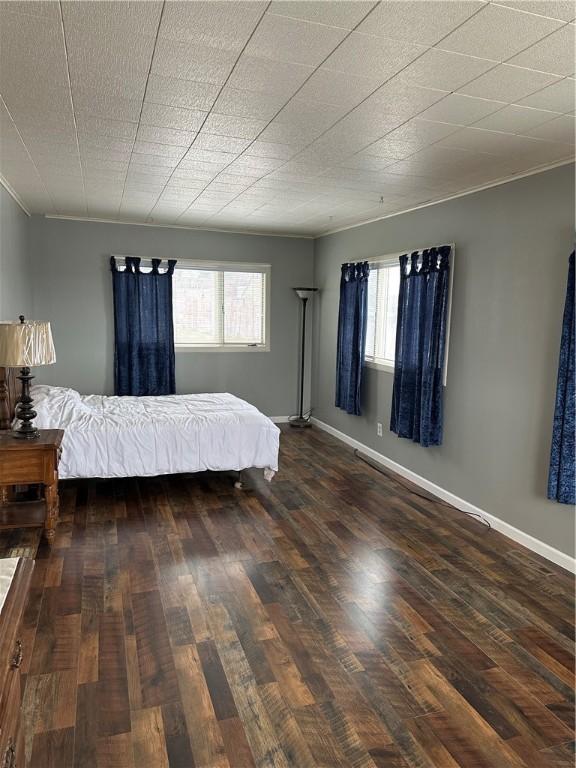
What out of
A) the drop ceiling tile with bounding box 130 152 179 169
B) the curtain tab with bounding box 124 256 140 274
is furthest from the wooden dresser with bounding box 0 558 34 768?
the curtain tab with bounding box 124 256 140 274

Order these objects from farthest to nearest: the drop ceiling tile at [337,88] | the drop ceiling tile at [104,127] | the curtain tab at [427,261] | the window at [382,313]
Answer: the window at [382,313] < the curtain tab at [427,261] < the drop ceiling tile at [104,127] < the drop ceiling tile at [337,88]

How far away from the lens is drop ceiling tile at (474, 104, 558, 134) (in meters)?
2.34

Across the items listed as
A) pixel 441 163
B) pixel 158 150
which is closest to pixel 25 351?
pixel 158 150

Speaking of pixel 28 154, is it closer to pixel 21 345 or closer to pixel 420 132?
pixel 21 345

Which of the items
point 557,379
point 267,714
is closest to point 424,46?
point 557,379

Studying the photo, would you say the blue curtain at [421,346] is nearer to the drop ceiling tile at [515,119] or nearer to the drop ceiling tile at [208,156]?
the drop ceiling tile at [515,119]

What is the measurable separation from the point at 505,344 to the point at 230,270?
374cm

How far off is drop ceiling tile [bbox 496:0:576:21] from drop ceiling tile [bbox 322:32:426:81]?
346 mm

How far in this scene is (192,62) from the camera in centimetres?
198

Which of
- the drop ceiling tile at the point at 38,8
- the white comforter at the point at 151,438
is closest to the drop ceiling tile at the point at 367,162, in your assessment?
the drop ceiling tile at the point at 38,8

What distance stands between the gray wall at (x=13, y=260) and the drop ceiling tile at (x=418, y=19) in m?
3.41

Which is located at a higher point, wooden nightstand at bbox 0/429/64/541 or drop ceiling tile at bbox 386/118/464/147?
drop ceiling tile at bbox 386/118/464/147

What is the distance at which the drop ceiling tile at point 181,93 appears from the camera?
7.10ft

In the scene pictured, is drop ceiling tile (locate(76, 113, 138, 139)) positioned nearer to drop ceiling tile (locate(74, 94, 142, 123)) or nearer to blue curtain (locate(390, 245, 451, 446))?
drop ceiling tile (locate(74, 94, 142, 123))
